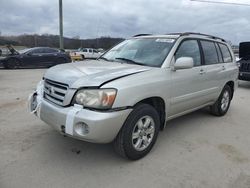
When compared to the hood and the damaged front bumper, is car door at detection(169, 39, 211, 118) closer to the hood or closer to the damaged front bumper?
the damaged front bumper

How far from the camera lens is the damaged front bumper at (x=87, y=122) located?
263 cm

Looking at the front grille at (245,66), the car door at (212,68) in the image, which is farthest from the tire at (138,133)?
the front grille at (245,66)

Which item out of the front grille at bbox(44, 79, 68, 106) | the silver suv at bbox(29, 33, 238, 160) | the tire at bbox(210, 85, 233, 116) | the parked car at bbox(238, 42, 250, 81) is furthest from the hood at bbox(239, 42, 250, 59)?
the front grille at bbox(44, 79, 68, 106)

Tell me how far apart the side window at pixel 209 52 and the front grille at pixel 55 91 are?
273 centimetres

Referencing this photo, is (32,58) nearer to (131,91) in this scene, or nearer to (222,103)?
(222,103)

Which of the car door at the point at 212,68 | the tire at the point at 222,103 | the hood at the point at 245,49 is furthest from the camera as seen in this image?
the hood at the point at 245,49

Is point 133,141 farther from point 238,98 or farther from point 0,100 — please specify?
point 238,98

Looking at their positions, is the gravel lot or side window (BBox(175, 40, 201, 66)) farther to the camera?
side window (BBox(175, 40, 201, 66))

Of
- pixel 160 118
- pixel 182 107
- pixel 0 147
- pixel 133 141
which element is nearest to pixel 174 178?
pixel 133 141

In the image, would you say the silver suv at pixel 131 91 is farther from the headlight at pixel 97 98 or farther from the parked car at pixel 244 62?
the parked car at pixel 244 62

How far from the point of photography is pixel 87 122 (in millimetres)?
2621

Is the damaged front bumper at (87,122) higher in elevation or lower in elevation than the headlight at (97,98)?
lower

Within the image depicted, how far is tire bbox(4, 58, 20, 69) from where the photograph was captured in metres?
14.2

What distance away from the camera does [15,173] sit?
2.80 m
